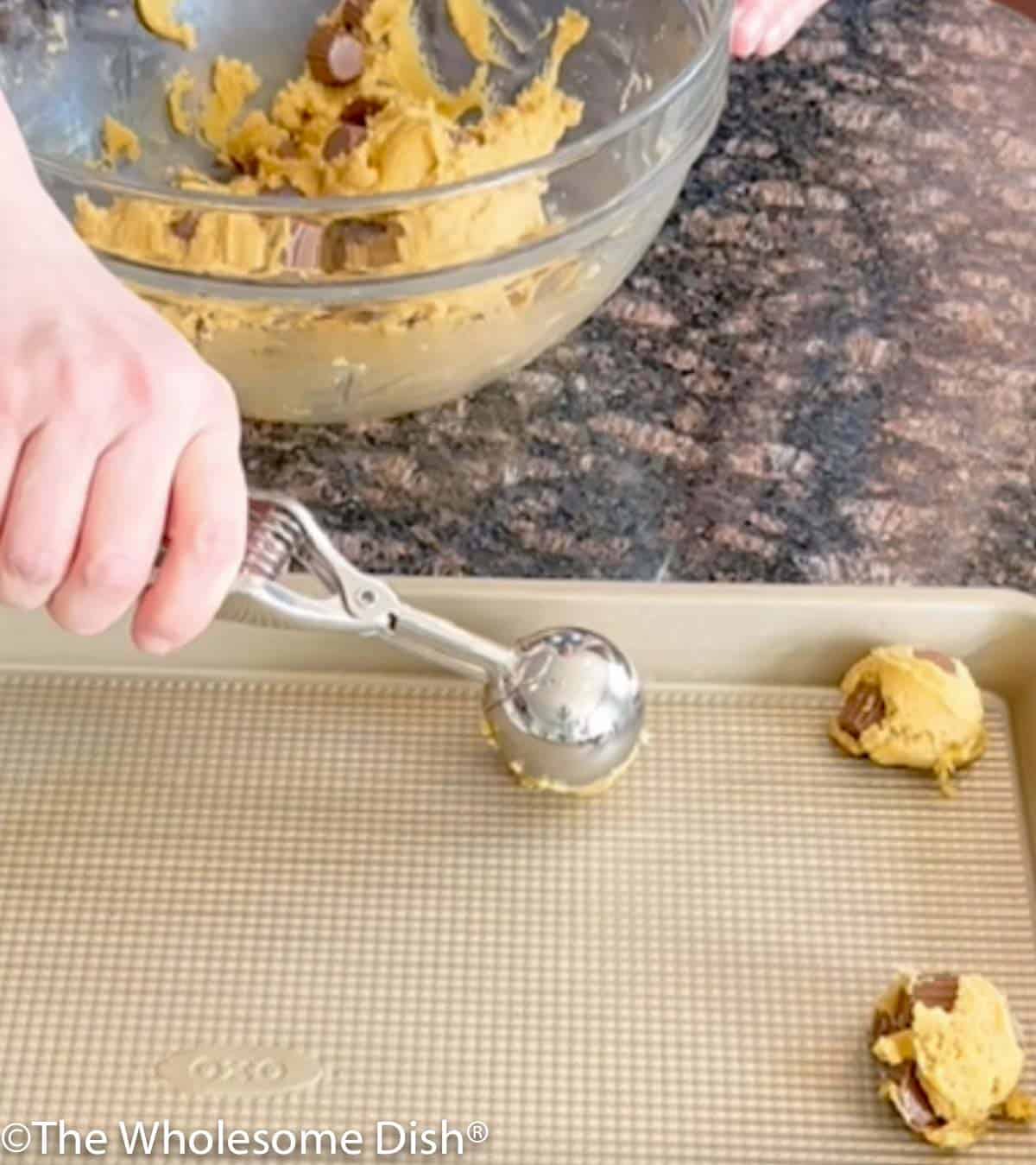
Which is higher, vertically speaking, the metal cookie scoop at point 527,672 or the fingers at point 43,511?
the metal cookie scoop at point 527,672

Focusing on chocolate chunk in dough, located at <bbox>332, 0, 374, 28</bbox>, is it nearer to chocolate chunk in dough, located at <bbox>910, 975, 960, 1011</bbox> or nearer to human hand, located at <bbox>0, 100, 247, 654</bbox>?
human hand, located at <bbox>0, 100, 247, 654</bbox>

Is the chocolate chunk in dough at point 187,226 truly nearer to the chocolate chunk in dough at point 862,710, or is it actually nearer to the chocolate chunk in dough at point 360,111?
the chocolate chunk in dough at point 360,111

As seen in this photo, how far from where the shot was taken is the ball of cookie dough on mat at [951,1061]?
580 millimetres

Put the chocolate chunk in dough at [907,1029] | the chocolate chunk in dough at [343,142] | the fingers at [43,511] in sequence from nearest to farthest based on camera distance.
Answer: the fingers at [43,511]
the chocolate chunk in dough at [907,1029]
the chocolate chunk in dough at [343,142]

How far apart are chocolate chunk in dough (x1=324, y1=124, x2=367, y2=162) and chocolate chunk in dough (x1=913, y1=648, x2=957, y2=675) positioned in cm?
31

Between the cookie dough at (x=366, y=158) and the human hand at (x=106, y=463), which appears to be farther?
the cookie dough at (x=366, y=158)

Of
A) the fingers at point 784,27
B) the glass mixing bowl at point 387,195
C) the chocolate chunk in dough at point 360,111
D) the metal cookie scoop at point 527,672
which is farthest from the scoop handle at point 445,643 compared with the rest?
the fingers at point 784,27

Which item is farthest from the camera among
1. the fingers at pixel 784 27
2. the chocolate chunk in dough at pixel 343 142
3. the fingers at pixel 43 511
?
the fingers at pixel 784 27

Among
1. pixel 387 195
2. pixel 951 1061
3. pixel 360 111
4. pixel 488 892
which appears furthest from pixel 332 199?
pixel 951 1061

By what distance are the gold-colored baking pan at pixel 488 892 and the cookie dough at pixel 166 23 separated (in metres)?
0.30

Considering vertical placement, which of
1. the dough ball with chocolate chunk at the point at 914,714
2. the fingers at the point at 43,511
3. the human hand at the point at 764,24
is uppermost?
the human hand at the point at 764,24

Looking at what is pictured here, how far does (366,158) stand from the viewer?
2.39 ft

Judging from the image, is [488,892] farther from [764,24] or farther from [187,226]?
[764,24]

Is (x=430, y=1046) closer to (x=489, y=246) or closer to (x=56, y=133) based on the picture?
(x=489, y=246)
